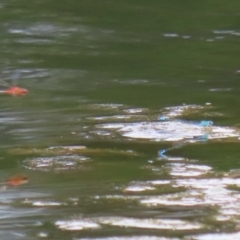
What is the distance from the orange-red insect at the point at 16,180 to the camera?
3974 mm

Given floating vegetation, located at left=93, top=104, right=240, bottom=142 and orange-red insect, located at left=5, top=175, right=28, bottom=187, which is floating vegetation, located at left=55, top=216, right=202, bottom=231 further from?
floating vegetation, located at left=93, top=104, right=240, bottom=142

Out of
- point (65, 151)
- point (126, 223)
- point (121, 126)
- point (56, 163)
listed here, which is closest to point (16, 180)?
point (56, 163)

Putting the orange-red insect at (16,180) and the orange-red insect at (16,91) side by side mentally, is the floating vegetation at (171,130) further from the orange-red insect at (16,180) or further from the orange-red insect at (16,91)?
the orange-red insect at (16,91)

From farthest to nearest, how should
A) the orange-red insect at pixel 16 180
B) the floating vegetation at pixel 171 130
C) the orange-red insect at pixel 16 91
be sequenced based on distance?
1. the orange-red insect at pixel 16 91
2. the floating vegetation at pixel 171 130
3. the orange-red insect at pixel 16 180

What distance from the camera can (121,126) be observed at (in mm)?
5012

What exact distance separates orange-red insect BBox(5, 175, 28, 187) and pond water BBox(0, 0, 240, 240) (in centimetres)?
4

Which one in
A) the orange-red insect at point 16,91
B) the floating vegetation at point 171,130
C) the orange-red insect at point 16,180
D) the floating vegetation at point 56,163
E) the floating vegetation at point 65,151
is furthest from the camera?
the orange-red insect at point 16,91

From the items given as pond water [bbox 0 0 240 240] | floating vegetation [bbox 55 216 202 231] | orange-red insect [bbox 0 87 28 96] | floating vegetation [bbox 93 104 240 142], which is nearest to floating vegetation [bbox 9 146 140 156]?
pond water [bbox 0 0 240 240]

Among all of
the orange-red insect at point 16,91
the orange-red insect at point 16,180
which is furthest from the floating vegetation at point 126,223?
the orange-red insect at point 16,91

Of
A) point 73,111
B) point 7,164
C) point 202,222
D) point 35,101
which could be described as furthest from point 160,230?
point 35,101

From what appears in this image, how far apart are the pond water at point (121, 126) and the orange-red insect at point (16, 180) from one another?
1.6 inches

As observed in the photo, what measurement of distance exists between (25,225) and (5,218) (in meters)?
0.13

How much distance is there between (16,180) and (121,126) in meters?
1.13

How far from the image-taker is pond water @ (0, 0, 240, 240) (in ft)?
11.4
